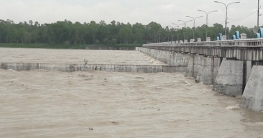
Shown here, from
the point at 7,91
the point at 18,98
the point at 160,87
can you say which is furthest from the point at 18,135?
the point at 160,87

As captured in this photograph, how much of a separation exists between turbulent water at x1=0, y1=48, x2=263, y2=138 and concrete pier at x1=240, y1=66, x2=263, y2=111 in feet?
2.45

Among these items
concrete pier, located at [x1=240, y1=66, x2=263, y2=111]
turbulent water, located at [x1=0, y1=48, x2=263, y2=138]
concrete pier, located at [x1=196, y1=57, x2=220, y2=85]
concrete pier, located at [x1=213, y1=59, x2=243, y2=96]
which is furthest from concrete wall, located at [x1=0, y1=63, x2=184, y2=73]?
concrete pier, located at [x1=240, y1=66, x2=263, y2=111]

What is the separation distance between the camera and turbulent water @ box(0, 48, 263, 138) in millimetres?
22844

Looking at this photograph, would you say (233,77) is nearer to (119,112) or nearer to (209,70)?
Result: (209,70)

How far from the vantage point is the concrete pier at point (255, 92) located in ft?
94.1

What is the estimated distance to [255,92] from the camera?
2900 cm

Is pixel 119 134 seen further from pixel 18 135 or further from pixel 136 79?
pixel 136 79

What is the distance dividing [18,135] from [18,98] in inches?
537

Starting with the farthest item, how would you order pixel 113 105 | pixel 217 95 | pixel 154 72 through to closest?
pixel 154 72 < pixel 217 95 < pixel 113 105

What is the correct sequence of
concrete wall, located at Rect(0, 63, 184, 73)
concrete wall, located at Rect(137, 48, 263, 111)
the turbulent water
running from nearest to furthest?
→ the turbulent water < concrete wall, located at Rect(137, 48, 263, 111) < concrete wall, located at Rect(0, 63, 184, 73)

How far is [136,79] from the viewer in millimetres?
55312

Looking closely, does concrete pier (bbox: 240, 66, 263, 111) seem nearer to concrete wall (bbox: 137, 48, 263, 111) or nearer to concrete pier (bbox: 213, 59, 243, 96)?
concrete wall (bbox: 137, 48, 263, 111)

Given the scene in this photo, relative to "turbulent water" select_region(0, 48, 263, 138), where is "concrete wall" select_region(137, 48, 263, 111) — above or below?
above

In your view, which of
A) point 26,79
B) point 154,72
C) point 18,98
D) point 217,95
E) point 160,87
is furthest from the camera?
point 154,72
